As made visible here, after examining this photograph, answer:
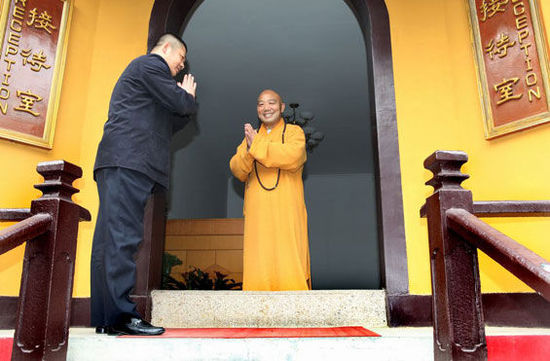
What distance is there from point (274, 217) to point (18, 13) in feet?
6.33

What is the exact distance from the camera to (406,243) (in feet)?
7.84

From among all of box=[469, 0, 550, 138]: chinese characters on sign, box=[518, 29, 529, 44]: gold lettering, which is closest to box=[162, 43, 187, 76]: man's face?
box=[469, 0, 550, 138]: chinese characters on sign

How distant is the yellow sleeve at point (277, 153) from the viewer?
3.03 metres

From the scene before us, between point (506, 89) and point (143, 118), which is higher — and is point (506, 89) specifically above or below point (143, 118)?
above

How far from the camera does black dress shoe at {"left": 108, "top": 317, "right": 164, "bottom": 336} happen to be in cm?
173

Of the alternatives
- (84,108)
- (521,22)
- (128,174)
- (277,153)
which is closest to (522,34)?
(521,22)

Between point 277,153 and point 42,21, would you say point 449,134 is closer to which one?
point 277,153

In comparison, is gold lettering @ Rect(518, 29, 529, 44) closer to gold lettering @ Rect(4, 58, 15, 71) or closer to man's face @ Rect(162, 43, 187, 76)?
man's face @ Rect(162, 43, 187, 76)

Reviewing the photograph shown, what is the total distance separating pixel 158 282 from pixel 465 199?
1780mm

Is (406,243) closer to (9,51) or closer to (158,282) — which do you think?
(158,282)

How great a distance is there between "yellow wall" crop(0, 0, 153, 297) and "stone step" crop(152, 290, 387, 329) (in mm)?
639

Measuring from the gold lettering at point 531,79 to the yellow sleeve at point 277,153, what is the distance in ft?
4.65

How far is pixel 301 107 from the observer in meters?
6.04

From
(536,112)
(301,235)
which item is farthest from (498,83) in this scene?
(301,235)
